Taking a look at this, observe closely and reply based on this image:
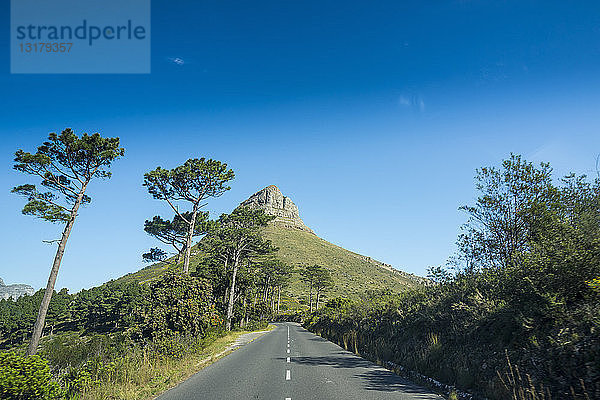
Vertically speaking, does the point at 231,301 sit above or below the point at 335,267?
below

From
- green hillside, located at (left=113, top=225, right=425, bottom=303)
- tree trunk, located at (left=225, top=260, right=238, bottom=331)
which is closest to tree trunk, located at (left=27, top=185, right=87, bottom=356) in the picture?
tree trunk, located at (left=225, top=260, right=238, bottom=331)

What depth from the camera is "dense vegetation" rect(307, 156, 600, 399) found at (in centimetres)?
701

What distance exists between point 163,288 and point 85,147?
1186cm

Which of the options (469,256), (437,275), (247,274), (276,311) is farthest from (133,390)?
(276,311)

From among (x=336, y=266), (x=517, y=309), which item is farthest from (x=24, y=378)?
(x=336, y=266)

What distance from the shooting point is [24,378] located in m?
6.39

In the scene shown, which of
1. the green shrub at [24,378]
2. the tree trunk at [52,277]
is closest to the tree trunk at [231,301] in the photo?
the tree trunk at [52,277]

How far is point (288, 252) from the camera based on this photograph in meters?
123

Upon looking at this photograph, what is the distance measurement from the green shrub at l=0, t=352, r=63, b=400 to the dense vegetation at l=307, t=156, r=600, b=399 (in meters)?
9.68

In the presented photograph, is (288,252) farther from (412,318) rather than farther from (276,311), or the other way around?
(412,318)

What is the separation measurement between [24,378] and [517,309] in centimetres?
1146

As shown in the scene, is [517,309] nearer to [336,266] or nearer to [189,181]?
[189,181]

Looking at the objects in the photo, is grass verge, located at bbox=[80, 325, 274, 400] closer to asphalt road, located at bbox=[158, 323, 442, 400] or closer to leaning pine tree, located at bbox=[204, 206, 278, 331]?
asphalt road, located at bbox=[158, 323, 442, 400]

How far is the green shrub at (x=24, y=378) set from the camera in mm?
6188
